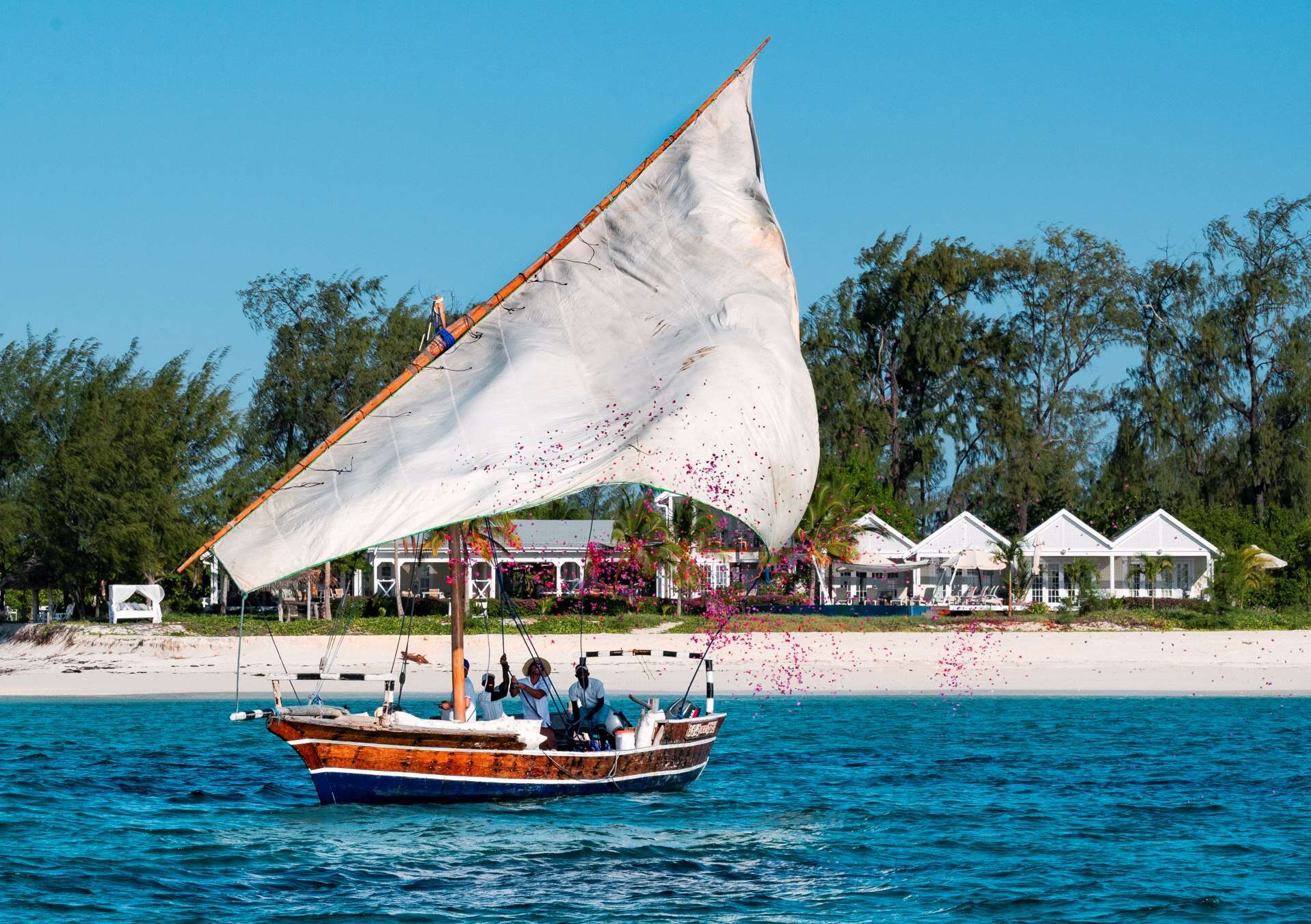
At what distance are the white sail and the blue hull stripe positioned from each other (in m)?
2.97

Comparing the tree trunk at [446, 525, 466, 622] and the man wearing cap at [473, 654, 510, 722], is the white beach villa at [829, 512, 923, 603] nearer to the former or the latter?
the man wearing cap at [473, 654, 510, 722]

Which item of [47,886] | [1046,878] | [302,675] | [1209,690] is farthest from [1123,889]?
[1209,690]

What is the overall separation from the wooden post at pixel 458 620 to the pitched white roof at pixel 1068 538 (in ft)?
154

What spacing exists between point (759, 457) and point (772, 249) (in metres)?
3.21

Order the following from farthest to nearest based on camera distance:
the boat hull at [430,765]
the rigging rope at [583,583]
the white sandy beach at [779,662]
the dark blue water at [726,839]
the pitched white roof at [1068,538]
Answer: the pitched white roof at [1068,538], the white sandy beach at [779,662], the rigging rope at [583,583], the boat hull at [430,765], the dark blue water at [726,839]

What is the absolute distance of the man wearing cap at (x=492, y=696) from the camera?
20922 mm

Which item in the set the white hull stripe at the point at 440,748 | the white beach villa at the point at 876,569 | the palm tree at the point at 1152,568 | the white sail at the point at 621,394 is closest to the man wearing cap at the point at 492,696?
the white hull stripe at the point at 440,748

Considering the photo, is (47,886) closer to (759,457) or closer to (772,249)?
(759,457)

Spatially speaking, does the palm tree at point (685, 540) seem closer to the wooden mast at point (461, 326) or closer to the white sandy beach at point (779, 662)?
the white sandy beach at point (779, 662)

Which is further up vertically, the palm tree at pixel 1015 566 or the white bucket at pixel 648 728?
the palm tree at pixel 1015 566

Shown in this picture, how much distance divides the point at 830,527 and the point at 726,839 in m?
38.5

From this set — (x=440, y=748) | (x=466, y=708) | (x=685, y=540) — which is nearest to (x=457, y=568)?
(x=466, y=708)

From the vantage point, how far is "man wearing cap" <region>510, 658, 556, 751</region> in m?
20.7

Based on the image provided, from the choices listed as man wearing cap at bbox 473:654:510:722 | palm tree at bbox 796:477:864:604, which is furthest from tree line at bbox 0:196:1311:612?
man wearing cap at bbox 473:654:510:722
